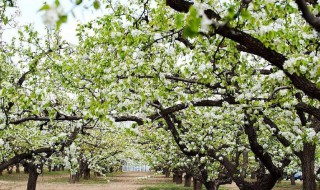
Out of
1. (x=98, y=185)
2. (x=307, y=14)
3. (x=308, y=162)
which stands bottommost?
(x=98, y=185)

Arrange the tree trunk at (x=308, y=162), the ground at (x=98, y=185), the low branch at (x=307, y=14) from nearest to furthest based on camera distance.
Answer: the low branch at (x=307, y=14) → the tree trunk at (x=308, y=162) → the ground at (x=98, y=185)

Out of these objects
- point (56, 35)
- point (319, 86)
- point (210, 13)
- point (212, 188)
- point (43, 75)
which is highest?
point (56, 35)

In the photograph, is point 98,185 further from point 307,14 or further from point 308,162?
point 307,14

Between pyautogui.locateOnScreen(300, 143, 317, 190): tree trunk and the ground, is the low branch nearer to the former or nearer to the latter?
pyautogui.locateOnScreen(300, 143, 317, 190): tree trunk

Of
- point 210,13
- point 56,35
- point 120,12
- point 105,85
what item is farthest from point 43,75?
point 210,13

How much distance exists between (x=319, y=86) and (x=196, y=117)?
11.1 meters

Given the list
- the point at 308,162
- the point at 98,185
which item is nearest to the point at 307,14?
the point at 308,162

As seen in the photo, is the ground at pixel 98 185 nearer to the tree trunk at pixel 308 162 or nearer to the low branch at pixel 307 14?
the tree trunk at pixel 308 162

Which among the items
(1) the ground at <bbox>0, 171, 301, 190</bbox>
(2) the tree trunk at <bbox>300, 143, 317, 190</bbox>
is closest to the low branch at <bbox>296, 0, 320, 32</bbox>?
(2) the tree trunk at <bbox>300, 143, 317, 190</bbox>

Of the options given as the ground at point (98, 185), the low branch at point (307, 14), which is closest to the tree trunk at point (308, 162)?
the low branch at point (307, 14)

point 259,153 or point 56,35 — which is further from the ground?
point 56,35

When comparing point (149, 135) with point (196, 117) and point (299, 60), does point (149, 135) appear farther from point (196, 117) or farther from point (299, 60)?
point (299, 60)

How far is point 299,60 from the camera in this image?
5719mm

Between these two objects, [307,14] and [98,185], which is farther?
[98,185]
